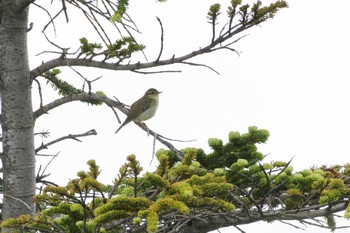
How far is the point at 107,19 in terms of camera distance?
23.2ft

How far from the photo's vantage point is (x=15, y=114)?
7.59 metres

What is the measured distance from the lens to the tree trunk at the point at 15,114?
7574 millimetres

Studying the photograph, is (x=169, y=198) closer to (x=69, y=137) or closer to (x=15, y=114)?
(x=15, y=114)

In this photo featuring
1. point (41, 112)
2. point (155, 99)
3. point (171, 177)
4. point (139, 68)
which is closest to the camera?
point (171, 177)

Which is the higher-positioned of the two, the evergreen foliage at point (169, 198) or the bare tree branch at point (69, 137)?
the bare tree branch at point (69, 137)

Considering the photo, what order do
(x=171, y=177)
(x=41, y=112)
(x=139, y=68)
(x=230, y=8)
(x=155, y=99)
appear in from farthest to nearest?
(x=155, y=99) → (x=41, y=112) → (x=139, y=68) → (x=230, y=8) → (x=171, y=177)

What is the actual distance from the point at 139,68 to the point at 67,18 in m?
0.90

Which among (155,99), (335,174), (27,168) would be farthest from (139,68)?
(155,99)

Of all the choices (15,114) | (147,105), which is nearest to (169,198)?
(15,114)

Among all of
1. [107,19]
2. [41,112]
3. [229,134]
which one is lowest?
[229,134]

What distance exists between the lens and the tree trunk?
7574mm

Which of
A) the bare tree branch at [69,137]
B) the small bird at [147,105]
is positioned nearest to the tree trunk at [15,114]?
the bare tree branch at [69,137]

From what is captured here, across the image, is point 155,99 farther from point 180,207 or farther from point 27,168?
point 180,207

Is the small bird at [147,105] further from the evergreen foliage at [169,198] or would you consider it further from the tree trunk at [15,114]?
the evergreen foliage at [169,198]
